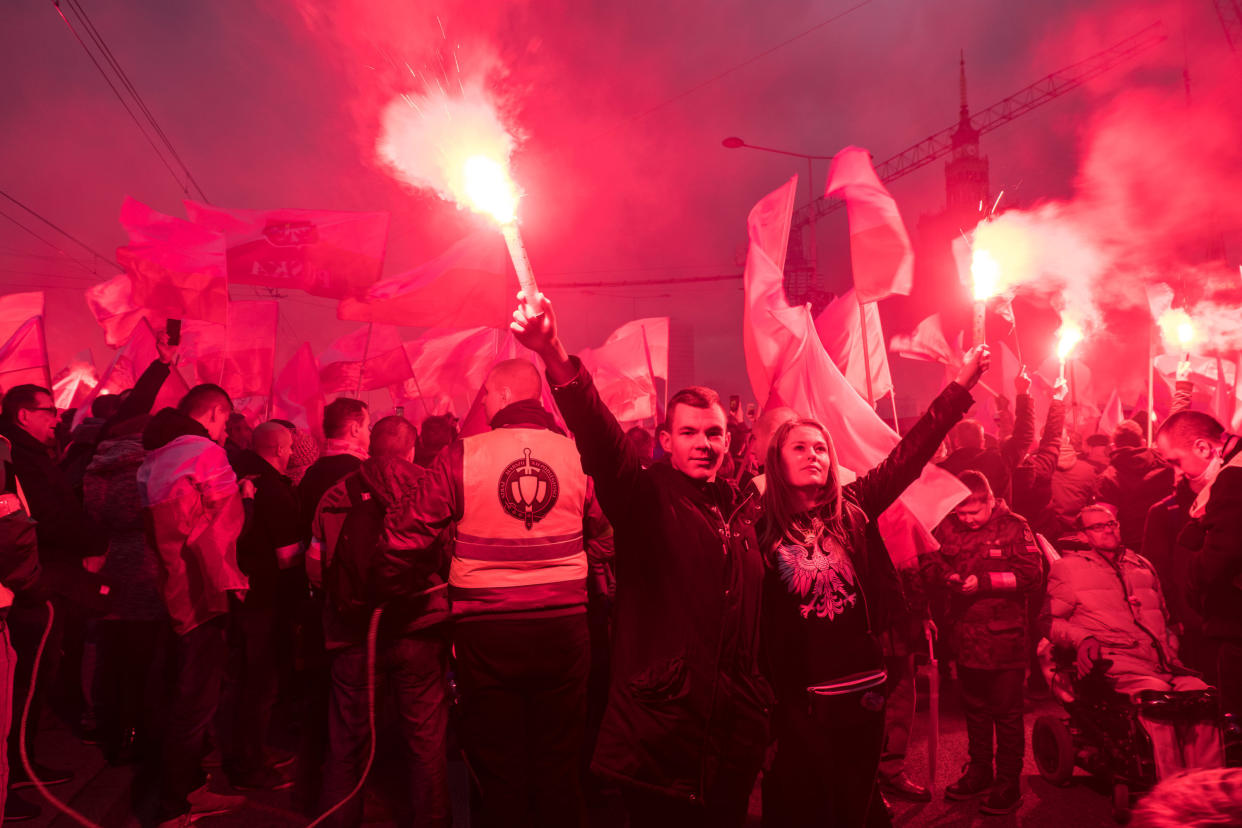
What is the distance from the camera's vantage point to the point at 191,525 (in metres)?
4.31

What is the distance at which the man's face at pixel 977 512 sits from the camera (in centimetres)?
512

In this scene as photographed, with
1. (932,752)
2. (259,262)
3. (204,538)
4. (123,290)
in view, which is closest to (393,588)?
(204,538)

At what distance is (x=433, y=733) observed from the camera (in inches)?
156

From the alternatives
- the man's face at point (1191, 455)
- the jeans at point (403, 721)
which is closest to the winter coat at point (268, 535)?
the jeans at point (403, 721)

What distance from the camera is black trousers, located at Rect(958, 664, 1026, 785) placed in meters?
4.65

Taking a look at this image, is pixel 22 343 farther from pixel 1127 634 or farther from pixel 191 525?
pixel 1127 634

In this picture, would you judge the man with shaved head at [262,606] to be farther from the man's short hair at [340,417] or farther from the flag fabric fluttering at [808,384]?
the flag fabric fluttering at [808,384]

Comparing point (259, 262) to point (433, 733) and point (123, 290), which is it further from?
point (433, 733)

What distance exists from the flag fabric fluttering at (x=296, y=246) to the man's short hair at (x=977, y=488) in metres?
7.31

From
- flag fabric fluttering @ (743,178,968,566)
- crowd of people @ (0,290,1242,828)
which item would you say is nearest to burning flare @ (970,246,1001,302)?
crowd of people @ (0,290,1242,828)

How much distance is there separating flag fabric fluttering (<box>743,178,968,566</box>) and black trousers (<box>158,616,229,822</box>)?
4.47m

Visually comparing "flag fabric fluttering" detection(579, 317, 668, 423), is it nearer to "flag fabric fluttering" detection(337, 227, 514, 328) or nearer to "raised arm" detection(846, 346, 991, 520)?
"flag fabric fluttering" detection(337, 227, 514, 328)

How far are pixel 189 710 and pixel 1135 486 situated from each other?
8003 mm

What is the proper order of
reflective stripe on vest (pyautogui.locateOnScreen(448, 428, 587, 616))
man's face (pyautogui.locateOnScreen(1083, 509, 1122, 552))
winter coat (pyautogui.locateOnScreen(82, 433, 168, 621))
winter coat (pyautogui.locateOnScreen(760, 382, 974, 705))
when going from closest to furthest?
winter coat (pyautogui.locateOnScreen(760, 382, 974, 705)) < reflective stripe on vest (pyautogui.locateOnScreen(448, 428, 587, 616)) < winter coat (pyautogui.locateOnScreen(82, 433, 168, 621)) < man's face (pyautogui.locateOnScreen(1083, 509, 1122, 552))
